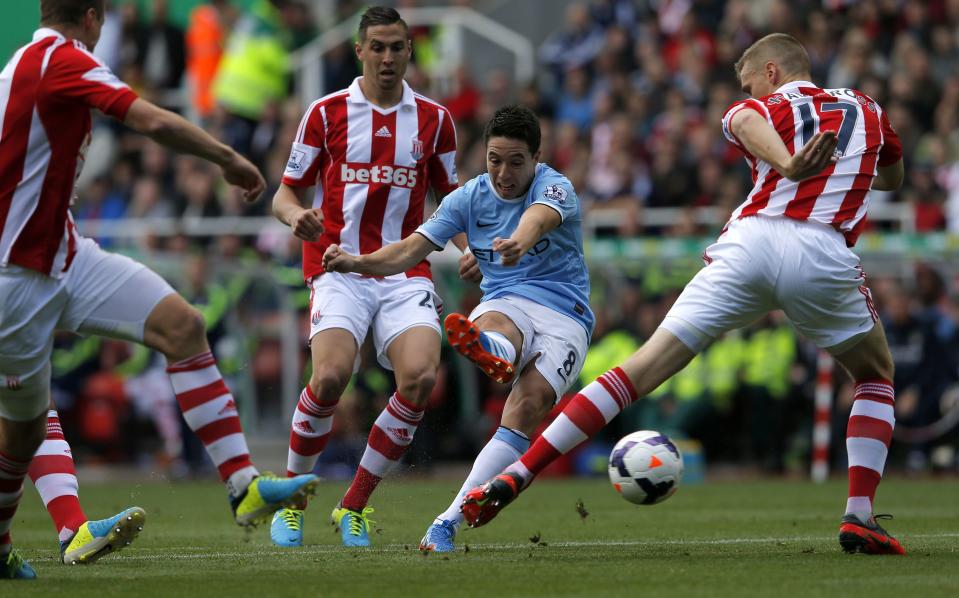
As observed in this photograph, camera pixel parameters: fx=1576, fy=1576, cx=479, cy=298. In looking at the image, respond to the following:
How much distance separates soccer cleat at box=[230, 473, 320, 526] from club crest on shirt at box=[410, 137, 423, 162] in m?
2.88

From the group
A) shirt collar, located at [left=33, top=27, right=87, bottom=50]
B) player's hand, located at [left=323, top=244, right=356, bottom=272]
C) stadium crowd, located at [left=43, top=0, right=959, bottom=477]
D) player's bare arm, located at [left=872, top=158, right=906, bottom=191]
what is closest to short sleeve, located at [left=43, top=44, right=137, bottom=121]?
shirt collar, located at [left=33, top=27, right=87, bottom=50]

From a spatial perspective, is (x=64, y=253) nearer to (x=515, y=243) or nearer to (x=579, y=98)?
(x=515, y=243)

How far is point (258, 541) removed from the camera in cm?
900

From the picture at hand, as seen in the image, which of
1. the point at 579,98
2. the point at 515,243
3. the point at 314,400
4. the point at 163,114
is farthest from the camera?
the point at 579,98

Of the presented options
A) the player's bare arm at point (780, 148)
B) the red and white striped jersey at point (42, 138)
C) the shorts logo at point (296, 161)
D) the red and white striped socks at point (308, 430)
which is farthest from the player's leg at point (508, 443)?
the red and white striped jersey at point (42, 138)

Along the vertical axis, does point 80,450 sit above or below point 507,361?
below

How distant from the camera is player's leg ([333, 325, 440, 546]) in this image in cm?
858

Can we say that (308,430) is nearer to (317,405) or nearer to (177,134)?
(317,405)

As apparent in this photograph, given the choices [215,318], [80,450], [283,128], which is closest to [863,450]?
[215,318]

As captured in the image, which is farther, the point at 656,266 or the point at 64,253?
the point at 656,266

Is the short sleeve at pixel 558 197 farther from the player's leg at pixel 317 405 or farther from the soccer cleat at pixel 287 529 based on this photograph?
the soccer cleat at pixel 287 529

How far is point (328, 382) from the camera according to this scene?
28.1 feet

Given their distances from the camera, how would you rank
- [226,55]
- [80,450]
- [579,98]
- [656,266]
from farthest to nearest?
1. [226,55]
2. [579,98]
3. [80,450]
4. [656,266]

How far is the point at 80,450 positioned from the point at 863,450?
12.2m
